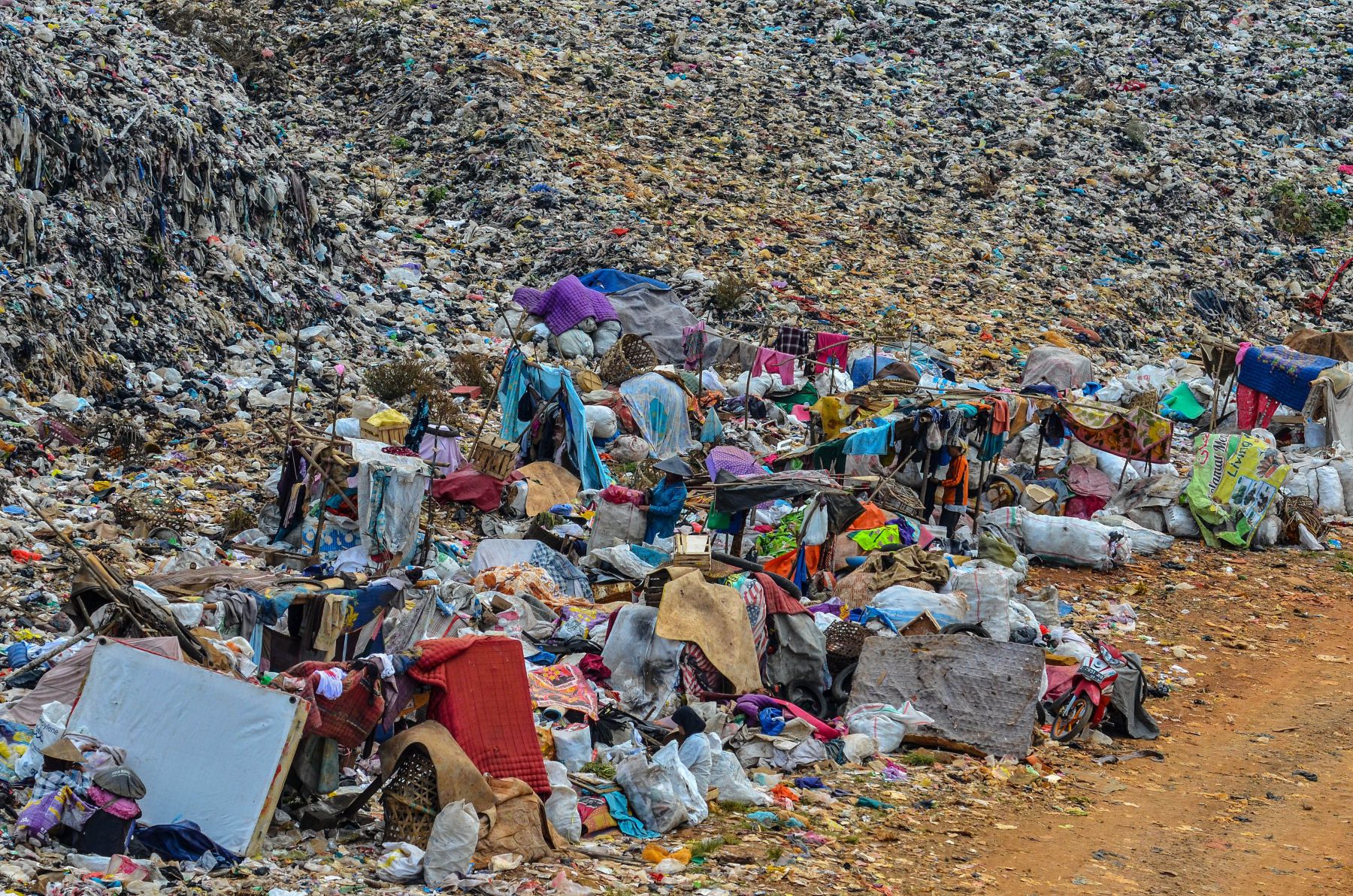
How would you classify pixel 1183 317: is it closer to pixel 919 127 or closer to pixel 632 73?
pixel 919 127

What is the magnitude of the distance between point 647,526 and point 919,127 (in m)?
12.9

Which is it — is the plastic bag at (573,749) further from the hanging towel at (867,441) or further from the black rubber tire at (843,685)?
the hanging towel at (867,441)

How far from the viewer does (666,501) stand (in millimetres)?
9336

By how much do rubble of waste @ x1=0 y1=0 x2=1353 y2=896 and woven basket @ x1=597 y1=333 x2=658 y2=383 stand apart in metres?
0.12

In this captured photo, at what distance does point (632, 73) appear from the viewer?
20.5 meters

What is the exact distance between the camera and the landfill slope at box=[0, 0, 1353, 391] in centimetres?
1260

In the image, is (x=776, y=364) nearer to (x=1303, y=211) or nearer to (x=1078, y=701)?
(x=1078, y=701)

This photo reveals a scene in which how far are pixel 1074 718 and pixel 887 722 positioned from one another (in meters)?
1.18

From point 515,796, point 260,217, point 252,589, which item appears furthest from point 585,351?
point 515,796

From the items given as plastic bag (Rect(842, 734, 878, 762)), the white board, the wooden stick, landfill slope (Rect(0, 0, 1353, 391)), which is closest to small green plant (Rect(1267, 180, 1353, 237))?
landfill slope (Rect(0, 0, 1353, 391))

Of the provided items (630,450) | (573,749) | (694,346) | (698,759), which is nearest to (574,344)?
(694,346)

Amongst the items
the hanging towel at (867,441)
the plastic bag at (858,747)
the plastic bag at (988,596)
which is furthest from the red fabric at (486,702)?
the hanging towel at (867,441)

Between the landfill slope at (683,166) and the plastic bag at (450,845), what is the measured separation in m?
7.22

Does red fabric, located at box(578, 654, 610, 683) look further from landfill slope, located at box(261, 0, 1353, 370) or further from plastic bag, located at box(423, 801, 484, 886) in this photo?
landfill slope, located at box(261, 0, 1353, 370)
